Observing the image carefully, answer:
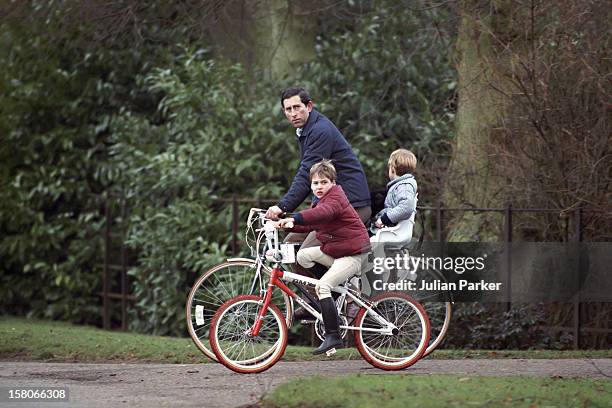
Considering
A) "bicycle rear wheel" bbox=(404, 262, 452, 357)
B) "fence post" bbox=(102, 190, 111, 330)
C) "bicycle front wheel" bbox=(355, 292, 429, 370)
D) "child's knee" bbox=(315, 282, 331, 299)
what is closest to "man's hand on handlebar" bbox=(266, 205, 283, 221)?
"child's knee" bbox=(315, 282, 331, 299)

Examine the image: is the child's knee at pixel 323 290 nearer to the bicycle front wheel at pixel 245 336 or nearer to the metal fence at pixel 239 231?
the bicycle front wheel at pixel 245 336

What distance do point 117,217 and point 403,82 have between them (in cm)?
397

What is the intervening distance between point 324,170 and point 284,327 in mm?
1118

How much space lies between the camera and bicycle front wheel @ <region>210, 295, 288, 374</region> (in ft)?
27.5

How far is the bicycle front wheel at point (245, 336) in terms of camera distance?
8367 mm

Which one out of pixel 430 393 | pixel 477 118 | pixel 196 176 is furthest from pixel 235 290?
pixel 196 176

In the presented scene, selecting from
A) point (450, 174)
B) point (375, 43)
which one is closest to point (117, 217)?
point (375, 43)

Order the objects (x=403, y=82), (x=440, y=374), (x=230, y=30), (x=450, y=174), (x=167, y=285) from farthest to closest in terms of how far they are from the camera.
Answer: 1. (x=230, y=30)
2. (x=403, y=82)
3. (x=167, y=285)
4. (x=450, y=174)
5. (x=440, y=374)

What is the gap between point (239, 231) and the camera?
42.3 ft

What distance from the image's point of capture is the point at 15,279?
16422 mm

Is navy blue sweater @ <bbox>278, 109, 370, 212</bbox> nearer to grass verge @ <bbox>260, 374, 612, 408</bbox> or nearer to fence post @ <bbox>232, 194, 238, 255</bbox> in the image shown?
grass verge @ <bbox>260, 374, 612, 408</bbox>

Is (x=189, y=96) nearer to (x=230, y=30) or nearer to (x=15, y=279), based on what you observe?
(x=230, y=30)

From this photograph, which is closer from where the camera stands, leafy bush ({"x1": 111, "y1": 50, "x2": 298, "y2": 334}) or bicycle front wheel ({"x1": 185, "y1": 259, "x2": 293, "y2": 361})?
bicycle front wheel ({"x1": 185, "y1": 259, "x2": 293, "y2": 361})

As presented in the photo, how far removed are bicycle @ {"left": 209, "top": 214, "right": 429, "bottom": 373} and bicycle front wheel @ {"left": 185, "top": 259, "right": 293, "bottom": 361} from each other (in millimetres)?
138
